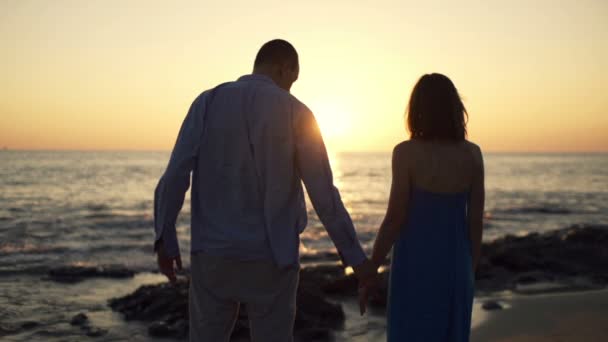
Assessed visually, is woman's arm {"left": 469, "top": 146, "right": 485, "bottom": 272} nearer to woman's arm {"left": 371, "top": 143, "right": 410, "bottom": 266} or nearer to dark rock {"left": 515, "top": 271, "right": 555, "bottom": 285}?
woman's arm {"left": 371, "top": 143, "right": 410, "bottom": 266}

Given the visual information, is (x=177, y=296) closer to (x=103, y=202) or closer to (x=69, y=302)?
(x=69, y=302)

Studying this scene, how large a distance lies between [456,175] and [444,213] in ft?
0.72

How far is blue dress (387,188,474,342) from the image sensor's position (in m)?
3.26

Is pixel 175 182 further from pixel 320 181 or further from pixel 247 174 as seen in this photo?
pixel 320 181

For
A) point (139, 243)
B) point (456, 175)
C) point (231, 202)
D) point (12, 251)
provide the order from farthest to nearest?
point (139, 243) → point (12, 251) → point (456, 175) → point (231, 202)

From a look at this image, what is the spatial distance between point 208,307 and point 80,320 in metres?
5.85

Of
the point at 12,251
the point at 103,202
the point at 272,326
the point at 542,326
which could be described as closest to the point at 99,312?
the point at 542,326

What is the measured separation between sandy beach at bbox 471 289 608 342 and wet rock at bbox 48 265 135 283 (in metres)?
7.35

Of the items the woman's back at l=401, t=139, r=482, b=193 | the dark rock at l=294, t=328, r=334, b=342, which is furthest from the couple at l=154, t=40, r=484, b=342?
the dark rock at l=294, t=328, r=334, b=342

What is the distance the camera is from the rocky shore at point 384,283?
279 inches

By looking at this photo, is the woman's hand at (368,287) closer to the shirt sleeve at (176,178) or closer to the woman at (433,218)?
the woman at (433,218)

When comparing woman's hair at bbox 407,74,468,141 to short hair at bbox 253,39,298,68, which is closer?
short hair at bbox 253,39,298,68

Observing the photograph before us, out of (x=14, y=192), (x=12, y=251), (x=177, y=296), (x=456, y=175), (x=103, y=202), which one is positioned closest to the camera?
(x=456, y=175)

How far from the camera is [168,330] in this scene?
698cm
